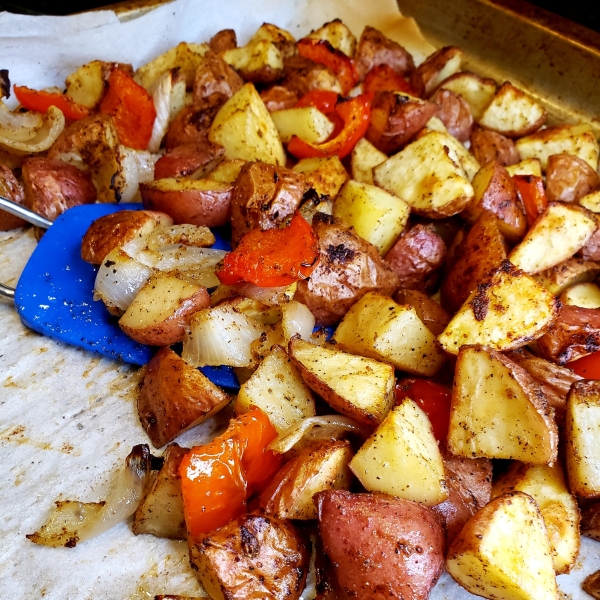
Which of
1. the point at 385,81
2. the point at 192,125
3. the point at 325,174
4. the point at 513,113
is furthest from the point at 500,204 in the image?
the point at 192,125

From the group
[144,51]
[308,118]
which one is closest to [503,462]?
[308,118]

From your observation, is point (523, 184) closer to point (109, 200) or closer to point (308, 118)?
point (308, 118)

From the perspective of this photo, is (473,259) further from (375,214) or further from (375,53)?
(375,53)

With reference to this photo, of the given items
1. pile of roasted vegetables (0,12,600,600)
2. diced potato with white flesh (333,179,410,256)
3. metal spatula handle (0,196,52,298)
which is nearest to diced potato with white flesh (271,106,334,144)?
pile of roasted vegetables (0,12,600,600)

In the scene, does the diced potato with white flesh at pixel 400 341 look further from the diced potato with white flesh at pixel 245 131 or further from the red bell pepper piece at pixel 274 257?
the diced potato with white flesh at pixel 245 131

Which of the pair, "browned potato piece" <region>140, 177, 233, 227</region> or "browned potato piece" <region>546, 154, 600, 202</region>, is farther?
"browned potato piece" <region>546, 154, 600, 202</region>

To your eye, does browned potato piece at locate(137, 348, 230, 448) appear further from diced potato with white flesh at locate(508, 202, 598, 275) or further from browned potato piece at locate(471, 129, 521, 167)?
browned potato piece at locate(471, 129, 521, 167)
